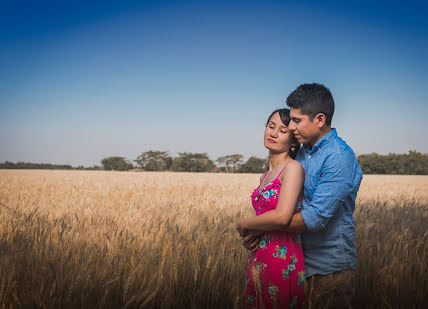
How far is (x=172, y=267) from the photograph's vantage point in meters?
2.36

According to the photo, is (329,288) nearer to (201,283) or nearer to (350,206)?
(350,206)

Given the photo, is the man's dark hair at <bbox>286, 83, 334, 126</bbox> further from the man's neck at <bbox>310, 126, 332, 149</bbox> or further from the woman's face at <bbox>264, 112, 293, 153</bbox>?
the woman's face at <bbox>264, 112, 293, 153</bbox>

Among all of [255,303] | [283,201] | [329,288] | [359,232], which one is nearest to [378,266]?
[359,232]

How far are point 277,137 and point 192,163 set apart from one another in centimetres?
6721

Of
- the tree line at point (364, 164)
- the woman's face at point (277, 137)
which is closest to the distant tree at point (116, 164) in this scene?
the tree line at point (364, 164)

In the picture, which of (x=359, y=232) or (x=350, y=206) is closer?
(x=350, y=206)

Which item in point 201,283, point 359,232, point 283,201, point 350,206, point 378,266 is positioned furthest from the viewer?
point 359,232

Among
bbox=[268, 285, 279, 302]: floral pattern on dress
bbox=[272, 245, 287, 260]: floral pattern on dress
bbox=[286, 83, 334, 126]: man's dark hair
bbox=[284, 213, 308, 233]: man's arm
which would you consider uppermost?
bbox=[286, 83, 334, 126]: man's dark hair

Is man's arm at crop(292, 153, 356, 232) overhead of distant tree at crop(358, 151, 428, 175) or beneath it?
beneath

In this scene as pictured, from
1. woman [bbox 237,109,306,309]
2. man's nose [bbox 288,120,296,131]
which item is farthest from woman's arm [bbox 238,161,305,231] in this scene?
man's nose [bbox 288,120,296,131]

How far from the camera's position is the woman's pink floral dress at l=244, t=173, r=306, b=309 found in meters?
1.85

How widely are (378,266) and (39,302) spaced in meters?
2.91

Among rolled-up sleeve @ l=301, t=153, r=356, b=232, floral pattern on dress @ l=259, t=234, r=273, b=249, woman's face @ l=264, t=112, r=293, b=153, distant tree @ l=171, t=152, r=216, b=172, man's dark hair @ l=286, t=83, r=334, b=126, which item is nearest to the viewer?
rolled-up sleeve @ l=301, t=153, r=356, b=232

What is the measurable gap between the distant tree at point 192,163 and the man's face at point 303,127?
6356cm
